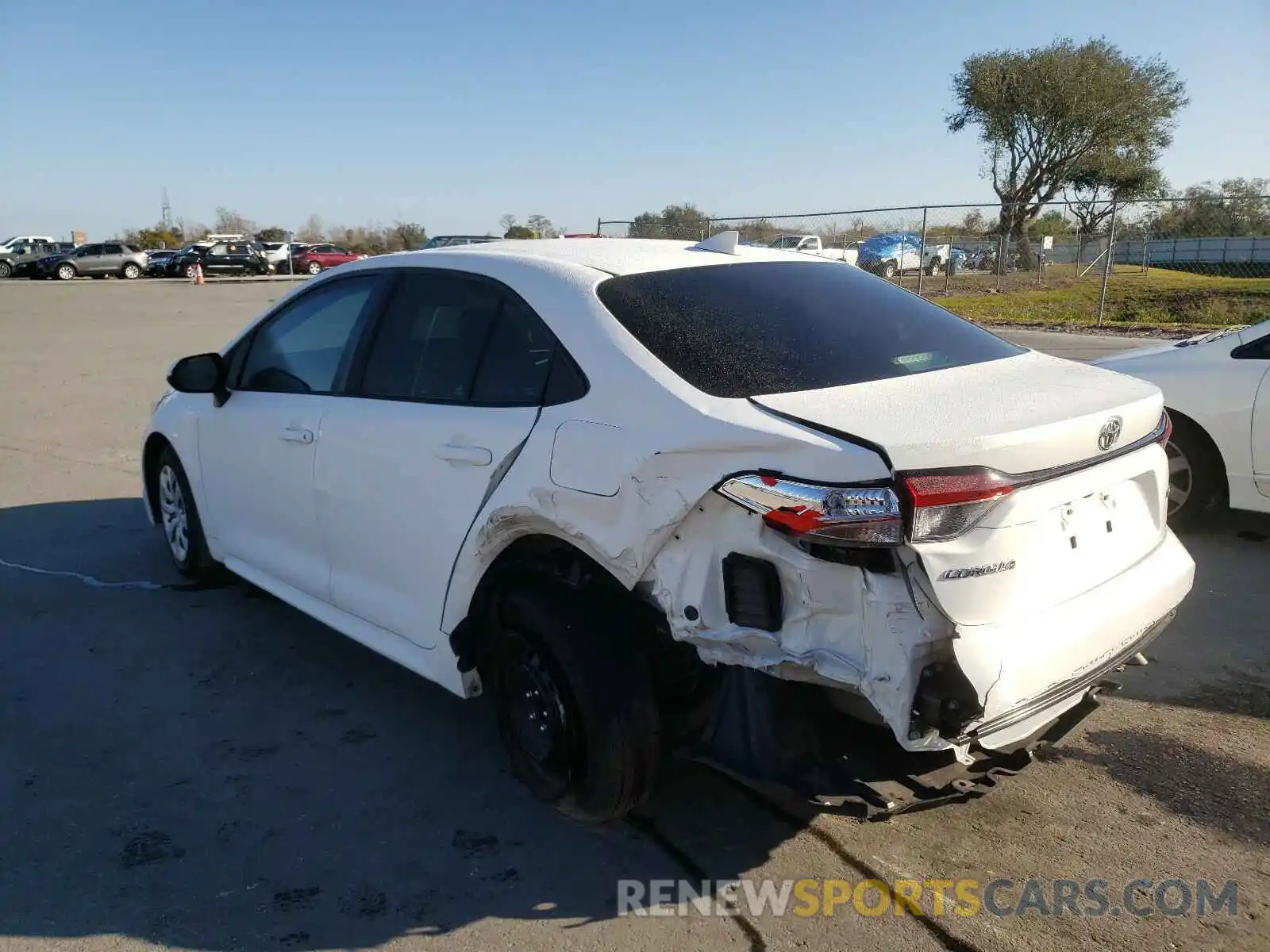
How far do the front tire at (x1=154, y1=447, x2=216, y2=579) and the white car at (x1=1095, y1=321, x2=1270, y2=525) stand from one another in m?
5.22

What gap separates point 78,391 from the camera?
1147 centimetres

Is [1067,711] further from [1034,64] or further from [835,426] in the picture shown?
[1034,64]

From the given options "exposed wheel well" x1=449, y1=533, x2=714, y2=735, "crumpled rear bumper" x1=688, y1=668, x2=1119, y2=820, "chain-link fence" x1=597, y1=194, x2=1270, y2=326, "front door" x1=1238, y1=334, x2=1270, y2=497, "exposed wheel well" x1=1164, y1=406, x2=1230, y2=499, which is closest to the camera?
"crumpled rear bumper" x1=688, y1=668, x2=1119, y2=820

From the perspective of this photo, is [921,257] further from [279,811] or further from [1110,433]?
[279,811]

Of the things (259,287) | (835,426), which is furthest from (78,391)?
(259,287)

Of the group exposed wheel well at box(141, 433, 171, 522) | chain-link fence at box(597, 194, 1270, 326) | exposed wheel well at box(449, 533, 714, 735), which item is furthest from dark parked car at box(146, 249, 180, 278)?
exposed wheel well at box(449, 533, 714, 735)

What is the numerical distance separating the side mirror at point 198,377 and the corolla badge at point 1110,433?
11.9 feet

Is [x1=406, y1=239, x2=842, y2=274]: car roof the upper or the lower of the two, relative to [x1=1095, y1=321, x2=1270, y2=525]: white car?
upper

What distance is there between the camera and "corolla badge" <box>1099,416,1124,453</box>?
9.23 feet

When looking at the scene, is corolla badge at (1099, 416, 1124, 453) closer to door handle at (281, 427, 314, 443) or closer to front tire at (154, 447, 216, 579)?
door handle at (281, 427, 314, 443)

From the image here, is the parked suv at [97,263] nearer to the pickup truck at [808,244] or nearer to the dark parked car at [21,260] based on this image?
the dark parked car at [21,260]

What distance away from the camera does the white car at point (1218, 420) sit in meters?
5.39

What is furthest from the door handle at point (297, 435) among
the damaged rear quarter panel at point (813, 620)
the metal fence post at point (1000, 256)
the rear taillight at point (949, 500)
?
the metal fence post at point (1000, 256)

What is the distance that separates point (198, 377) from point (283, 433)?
28.9 inches
